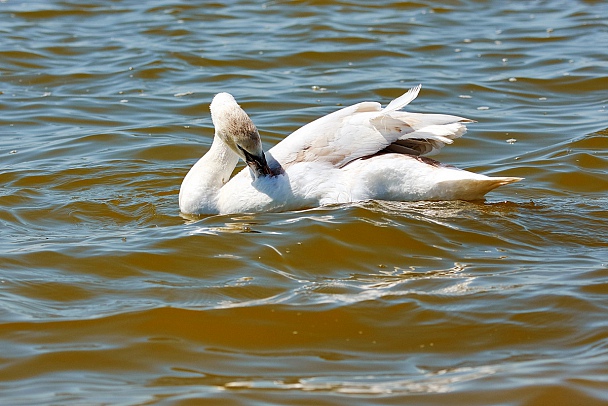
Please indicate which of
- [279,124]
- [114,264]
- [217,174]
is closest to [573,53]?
[279,124]

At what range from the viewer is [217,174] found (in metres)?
6.86

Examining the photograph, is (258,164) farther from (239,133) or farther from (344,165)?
(344,165)

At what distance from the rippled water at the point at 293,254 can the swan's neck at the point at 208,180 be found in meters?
0.17

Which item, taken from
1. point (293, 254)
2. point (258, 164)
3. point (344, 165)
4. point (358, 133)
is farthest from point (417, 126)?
point (293, 254)

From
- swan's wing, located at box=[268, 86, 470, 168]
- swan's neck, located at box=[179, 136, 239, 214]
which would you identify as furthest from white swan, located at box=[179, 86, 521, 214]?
swan's neck, located at box=[179, 136, 239, 214]

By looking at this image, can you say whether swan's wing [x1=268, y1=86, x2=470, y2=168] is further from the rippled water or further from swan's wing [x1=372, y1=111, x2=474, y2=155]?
the rippled water

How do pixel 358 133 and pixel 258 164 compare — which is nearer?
pixel 258 164

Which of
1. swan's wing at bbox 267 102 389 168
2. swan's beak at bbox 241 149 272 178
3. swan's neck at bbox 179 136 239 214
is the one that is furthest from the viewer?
swan's neck at bbox 179 136 239 214

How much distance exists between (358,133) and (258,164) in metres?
0.71

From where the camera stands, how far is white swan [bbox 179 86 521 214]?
649cm

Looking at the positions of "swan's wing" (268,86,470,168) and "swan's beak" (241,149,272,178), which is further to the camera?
"swan's wing" (268,86,470,168)

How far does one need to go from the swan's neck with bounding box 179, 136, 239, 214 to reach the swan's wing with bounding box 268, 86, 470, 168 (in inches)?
15.8

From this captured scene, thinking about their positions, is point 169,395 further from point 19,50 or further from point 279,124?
point 19,50

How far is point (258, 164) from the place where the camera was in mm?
6430
